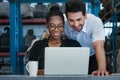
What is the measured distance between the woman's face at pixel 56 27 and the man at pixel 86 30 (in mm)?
62

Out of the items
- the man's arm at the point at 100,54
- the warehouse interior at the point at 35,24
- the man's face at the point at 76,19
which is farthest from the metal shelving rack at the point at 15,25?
the man's face at the point at 76,19

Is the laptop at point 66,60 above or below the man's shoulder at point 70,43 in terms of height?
below

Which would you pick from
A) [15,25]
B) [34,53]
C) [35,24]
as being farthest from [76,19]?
[35,24]

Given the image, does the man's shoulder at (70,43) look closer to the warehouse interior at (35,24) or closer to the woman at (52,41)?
the woman at (52,41)

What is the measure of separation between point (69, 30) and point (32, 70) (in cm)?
70

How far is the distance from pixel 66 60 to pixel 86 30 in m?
0.71

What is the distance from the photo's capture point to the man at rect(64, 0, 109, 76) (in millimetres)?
2447

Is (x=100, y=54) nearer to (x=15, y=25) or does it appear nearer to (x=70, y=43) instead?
(x=70, y=43)

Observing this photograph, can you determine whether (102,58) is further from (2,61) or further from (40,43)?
(2,61)

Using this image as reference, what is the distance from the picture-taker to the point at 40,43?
2.61 meters

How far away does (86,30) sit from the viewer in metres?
2.68

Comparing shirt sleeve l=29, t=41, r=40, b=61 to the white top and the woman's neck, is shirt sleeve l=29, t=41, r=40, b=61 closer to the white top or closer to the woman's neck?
the woman's neck

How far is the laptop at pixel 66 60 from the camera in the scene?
1.99m

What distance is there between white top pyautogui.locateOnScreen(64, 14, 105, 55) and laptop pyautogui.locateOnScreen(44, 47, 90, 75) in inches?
24.9
